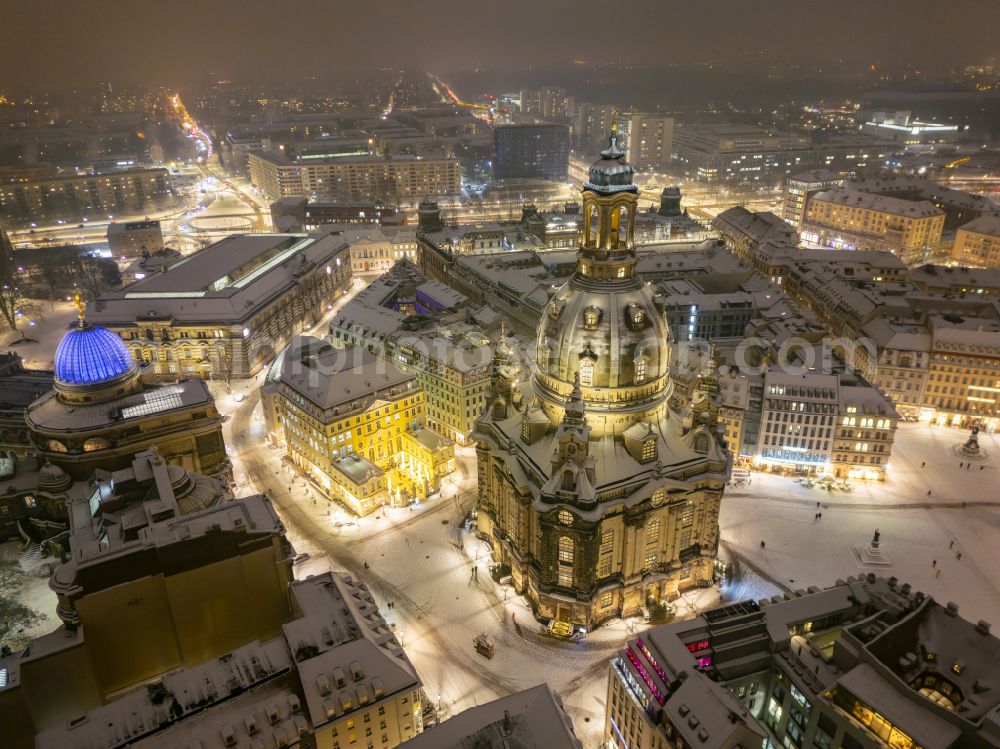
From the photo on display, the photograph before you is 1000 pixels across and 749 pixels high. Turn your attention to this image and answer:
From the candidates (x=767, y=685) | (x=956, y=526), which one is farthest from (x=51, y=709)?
(x=956, y=526)

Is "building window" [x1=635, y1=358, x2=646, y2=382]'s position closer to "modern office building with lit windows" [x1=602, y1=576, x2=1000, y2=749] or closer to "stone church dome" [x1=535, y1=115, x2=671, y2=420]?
"stone church dome" [x1=535, y1=115, x2=671, y2=420]

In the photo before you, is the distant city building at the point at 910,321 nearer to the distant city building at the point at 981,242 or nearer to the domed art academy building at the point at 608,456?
the distant city building at the point at 981,242

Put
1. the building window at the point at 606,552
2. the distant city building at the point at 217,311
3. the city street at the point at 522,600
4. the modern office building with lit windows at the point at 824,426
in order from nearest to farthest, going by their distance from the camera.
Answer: the city street at the point at 522,600
the building window at the point at 606,552
the modern office building with lit windows at the point at 824,426
the distant city building at the point at 217,311

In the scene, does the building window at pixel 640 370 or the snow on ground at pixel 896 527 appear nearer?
the building window at pixel 640 370

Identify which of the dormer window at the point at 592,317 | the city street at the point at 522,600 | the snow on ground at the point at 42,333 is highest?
the dormer window at the point at 592,317

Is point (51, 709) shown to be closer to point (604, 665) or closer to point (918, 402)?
point (604, 665)

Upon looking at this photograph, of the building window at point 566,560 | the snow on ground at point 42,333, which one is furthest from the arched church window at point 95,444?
the snow on ground at point 42,333

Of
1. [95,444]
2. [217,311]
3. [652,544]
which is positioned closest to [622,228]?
[652,544]
